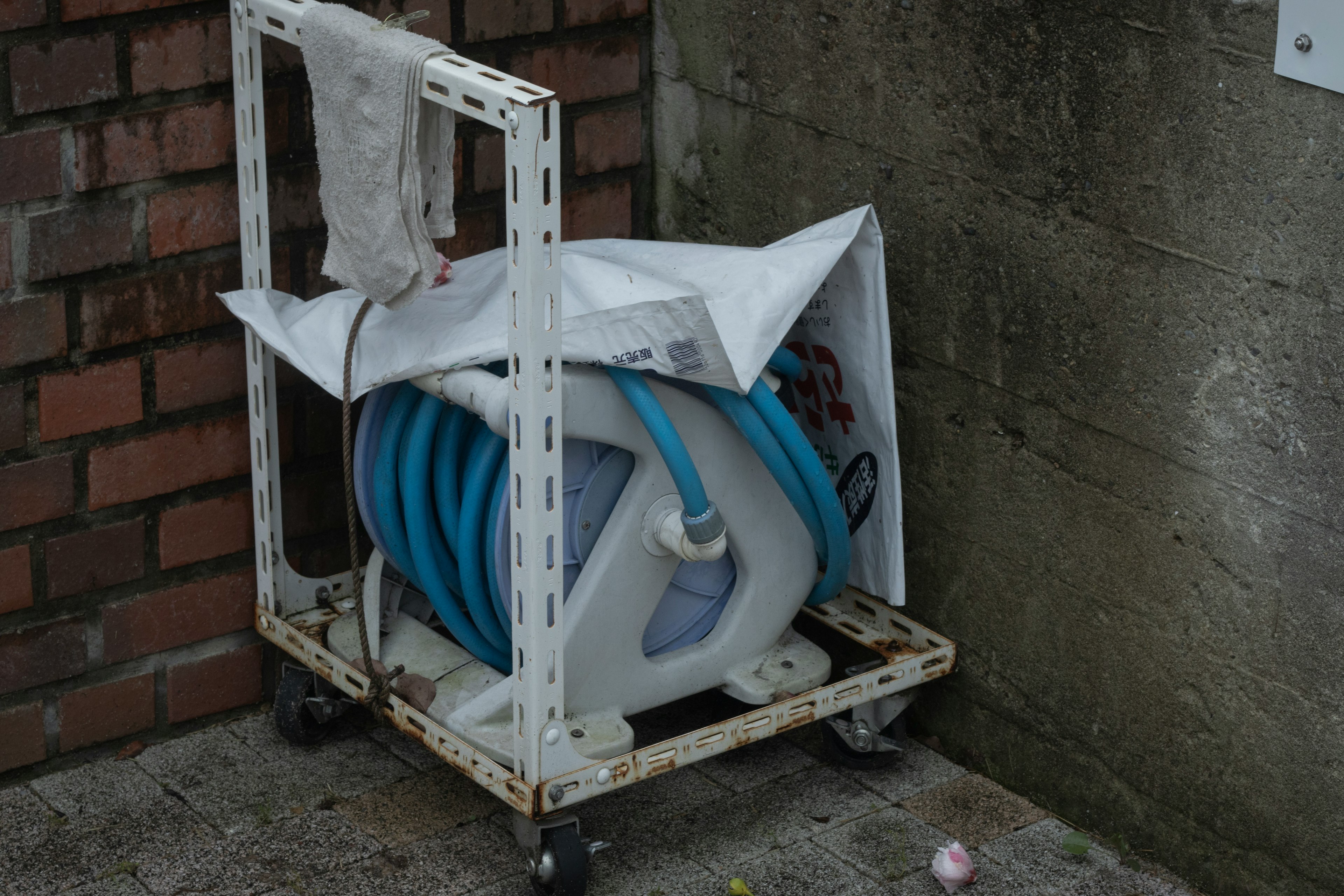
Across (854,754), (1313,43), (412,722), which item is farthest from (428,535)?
(1313,43)

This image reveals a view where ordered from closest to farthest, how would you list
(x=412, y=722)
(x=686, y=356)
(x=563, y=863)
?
1. (x=686, y=356)
2. (x=563, y=863)
3. (x=412, y=722)

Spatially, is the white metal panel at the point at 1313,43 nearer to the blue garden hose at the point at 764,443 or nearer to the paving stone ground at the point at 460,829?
the blue garden hose at the point at 764,443

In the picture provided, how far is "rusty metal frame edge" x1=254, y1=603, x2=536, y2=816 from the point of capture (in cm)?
259

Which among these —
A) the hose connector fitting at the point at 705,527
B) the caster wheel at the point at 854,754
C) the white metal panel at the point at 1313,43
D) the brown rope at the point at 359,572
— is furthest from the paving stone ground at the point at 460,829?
the white metal panel at the point at 1313,43

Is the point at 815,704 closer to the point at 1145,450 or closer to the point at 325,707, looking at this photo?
the point at 1145,450

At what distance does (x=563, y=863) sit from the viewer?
2.64 metres

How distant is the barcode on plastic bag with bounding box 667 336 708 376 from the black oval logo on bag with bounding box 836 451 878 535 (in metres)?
0.52

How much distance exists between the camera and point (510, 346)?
Result: 2.35 m

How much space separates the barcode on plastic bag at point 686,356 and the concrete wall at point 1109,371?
590 millimetres

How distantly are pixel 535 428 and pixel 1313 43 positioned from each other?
1227 mm

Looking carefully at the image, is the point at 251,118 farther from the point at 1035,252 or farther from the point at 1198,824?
the point at 1198,824

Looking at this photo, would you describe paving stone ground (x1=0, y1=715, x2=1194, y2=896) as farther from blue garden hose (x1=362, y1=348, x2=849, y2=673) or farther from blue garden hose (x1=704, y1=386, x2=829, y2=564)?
blue garden hose (x1=704, y1=386, x2=829, y2=564)

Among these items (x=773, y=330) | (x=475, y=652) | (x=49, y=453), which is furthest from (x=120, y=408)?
(x=773, y=330)

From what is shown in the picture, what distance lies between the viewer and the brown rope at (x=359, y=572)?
270cm
